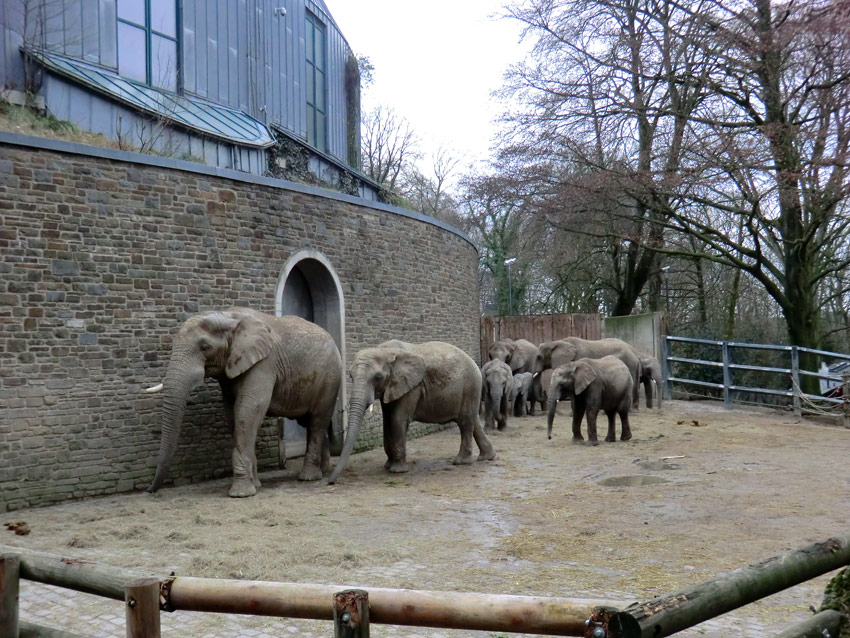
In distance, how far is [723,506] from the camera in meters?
8.80

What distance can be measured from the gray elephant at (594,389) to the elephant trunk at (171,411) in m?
6.93

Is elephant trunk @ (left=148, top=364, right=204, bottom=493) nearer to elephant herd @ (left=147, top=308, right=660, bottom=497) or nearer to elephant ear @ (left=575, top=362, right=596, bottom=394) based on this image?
elephant herd @ (left=147, top=308, right=660, bottom=497)

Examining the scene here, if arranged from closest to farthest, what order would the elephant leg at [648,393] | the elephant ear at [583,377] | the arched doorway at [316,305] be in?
the arched doorway at [316,305]
the elephant ear at [583,377]
the elephant leg at [648,393]

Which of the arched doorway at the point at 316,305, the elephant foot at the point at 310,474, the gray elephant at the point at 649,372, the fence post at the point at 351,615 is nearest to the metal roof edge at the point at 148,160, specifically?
the arched doorway at the point at 316,305

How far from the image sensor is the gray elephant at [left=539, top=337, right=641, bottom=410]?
1923 centimetres

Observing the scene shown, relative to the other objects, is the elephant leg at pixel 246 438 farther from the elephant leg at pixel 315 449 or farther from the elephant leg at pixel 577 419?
the elephant leg at pixel 577 419

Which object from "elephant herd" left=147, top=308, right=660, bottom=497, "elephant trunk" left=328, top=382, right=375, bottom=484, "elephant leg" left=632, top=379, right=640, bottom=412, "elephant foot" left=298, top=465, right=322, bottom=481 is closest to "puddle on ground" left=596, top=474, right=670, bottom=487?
"elephant herd" left=147, top=308, right=660, bottom=497

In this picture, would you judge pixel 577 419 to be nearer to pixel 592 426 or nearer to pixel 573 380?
pixel 592 426

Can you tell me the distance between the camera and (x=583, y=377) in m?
14.3

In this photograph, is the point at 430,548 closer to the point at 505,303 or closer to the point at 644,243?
the point at 644,243

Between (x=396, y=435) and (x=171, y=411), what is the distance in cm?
341

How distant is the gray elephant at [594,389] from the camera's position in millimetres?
14352

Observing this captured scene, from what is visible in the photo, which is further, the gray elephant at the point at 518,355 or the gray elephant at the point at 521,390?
the gray elephant at the point at 518,355

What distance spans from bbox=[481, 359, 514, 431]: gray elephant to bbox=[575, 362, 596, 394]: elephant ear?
2250 millimetres
